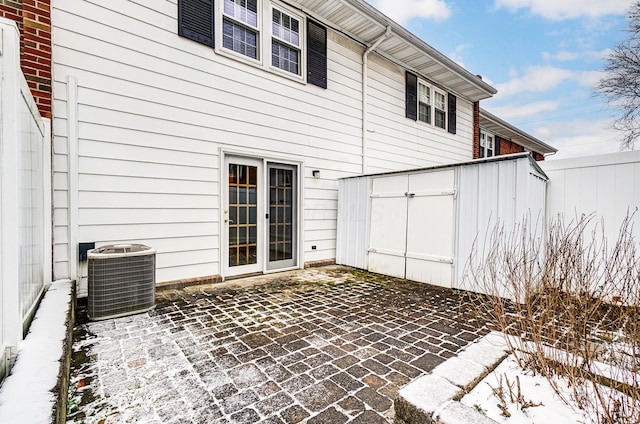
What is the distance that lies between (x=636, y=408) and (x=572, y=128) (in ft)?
114

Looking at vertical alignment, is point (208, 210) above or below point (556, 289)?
above

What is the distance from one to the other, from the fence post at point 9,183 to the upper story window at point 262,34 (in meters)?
3.19

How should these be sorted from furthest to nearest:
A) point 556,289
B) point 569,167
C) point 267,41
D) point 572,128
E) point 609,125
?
1. point 572,128
2. point 609,125
3. point 267,41
4. point 569,167
5. point 556,289

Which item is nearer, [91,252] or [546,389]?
[546,389]

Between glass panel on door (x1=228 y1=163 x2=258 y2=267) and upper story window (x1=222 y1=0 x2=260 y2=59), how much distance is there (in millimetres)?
2023

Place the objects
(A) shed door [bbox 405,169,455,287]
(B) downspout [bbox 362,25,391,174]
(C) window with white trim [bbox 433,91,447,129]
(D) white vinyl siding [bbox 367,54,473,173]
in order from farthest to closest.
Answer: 1. (C) window with white trim [bbox 433,91,447,129]
2. (D) white vinyl siding [bbox 367,54,473,173]
3. (B) downspout [bbox 362,25,391,174]
4. (A) shed door [bbox 405,169,455,287]

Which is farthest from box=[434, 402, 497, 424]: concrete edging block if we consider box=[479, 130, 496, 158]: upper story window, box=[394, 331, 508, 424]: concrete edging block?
box=[479, 130, 496, 158]: upper story window

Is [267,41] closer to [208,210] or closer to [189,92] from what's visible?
[189,92]

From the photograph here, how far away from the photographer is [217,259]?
15.4ft

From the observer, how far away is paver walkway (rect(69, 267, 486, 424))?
5.76 ft

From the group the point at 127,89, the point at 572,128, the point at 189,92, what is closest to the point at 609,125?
the point at 189,92

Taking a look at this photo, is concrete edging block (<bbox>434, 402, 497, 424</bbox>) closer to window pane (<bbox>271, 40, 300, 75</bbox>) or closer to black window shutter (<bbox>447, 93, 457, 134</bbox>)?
window pane (<bbox>271, 40, 300, 75</bbox>)

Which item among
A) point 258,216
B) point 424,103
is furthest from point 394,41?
point 258,216

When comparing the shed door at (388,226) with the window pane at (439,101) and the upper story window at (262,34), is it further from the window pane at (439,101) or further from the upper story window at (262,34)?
the window pane at (439,101)
